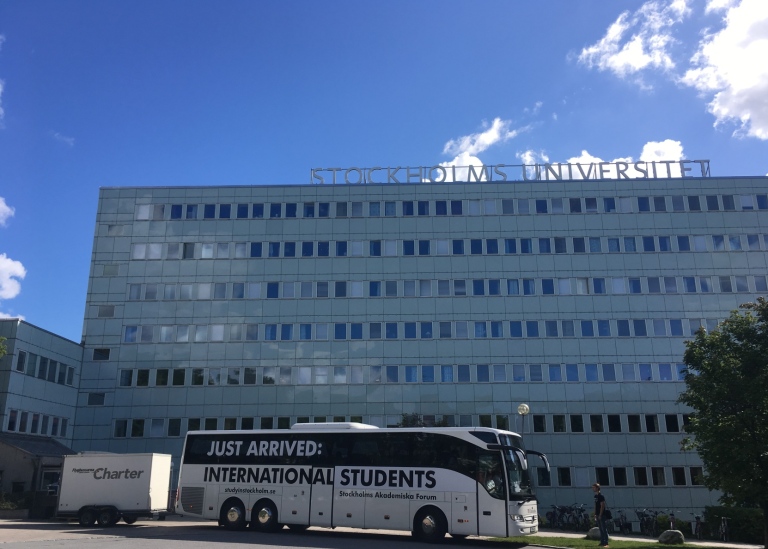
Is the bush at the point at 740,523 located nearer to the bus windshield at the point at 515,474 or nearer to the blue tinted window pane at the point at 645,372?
the blue tinted window pane at the point at 645,372

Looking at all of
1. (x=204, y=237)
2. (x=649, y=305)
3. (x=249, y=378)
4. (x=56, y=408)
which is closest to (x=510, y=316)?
(x=649, y=305)

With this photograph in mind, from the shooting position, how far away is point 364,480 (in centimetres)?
2525

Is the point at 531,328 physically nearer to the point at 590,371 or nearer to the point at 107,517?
the point at 590,371

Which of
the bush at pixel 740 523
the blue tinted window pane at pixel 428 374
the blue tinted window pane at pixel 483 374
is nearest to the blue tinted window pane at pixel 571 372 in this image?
the blue tinted window pane at pixel 483 374

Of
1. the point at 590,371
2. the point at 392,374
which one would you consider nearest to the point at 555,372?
the point at 590,371

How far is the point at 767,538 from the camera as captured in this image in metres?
24.5

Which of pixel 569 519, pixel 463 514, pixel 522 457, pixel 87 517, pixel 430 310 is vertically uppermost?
pixel 430 310

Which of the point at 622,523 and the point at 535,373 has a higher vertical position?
the point at 535,373

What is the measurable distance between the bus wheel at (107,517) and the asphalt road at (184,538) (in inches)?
13.8

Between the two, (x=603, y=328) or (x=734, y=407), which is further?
(x=603, y=328)

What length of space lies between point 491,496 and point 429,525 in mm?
2566

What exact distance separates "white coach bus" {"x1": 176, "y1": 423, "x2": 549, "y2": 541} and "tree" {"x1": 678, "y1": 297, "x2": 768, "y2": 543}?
7.68 m

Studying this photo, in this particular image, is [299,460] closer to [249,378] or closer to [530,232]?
[249,378]

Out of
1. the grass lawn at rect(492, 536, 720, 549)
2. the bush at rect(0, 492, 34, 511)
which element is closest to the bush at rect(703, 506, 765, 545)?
the grass lawn at rect(492, 536, 720, 549)
